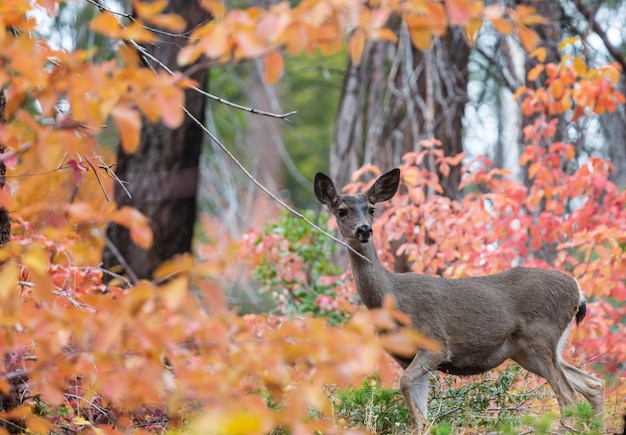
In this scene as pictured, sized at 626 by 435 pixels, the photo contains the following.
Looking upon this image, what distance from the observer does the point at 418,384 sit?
607 centimetres

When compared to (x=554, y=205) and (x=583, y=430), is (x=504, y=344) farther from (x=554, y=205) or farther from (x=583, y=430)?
(x=554, y=205)

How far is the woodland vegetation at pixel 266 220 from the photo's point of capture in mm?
2738

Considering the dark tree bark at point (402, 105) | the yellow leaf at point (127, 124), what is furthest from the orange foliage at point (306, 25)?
the dark tree bark at point (402, 105)

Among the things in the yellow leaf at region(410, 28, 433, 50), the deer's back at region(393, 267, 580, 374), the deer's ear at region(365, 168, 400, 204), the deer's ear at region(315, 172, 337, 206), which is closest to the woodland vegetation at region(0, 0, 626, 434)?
the yellow leaf at region(410, 28, 433, 50)

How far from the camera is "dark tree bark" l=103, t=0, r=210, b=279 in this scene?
959cm

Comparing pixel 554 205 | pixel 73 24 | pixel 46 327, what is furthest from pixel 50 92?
pixel 73 24

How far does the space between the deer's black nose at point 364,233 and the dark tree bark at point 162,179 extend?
3.93 meters

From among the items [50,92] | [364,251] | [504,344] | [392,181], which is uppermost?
[50,92]

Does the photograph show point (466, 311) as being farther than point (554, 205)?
No

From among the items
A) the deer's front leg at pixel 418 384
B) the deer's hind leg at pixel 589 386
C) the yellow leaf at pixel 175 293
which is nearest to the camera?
the yellow leaf at pixel 175 293

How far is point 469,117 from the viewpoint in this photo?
14.9 m

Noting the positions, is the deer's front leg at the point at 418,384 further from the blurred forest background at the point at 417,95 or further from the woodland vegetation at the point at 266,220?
the blurred forest background at the point at 417,95

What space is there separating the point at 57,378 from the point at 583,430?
3.14 metres

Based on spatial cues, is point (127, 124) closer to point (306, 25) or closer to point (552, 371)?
point (306, 25)
